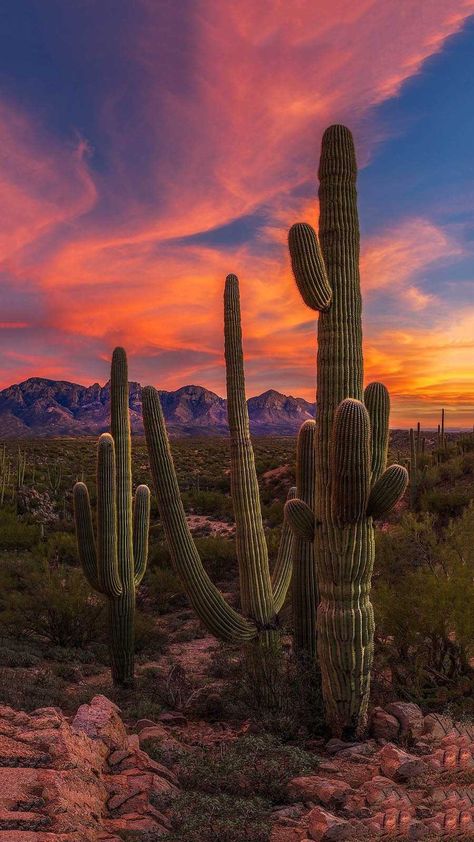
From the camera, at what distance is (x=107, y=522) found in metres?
10.4

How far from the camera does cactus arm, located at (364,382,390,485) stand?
26.5 ft

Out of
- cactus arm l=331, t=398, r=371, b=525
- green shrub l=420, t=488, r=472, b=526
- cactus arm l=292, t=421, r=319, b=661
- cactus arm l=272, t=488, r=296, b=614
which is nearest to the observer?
cactus arm l=331, t=398, r=371, b=525

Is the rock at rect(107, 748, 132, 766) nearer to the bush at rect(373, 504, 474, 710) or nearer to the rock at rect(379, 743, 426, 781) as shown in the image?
the rock at rect(379, 743, 426, 781)

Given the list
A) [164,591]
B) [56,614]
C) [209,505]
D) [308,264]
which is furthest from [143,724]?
[209,505]

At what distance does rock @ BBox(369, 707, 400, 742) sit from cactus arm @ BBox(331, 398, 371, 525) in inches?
99.1

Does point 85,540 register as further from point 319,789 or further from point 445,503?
point 445,503

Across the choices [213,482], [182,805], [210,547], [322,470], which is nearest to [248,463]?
[322,470]

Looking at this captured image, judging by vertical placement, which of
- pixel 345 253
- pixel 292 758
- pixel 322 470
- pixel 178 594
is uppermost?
pixel 345 253

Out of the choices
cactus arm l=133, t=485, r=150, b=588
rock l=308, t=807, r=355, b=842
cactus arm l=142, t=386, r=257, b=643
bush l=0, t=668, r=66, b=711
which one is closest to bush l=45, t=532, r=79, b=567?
cactus arm l=133, t=485, r=150, b=588

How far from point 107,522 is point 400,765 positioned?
611 centimetres

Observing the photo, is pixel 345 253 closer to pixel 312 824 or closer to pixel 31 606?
pixel 312 824

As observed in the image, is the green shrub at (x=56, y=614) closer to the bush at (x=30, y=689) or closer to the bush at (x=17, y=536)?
the bush at (x=30, y=689)

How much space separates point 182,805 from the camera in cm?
531

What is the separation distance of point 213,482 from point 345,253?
32469 mm
